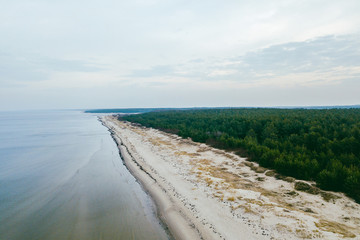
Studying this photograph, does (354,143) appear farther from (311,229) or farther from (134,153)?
(134,153)

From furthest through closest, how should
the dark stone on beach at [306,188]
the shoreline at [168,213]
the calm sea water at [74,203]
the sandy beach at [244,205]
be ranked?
the dark stone on beach at [306,188]
the calm sea water at [74,203]
the shoreline at [168,213]
the sandy beach at [244,205]

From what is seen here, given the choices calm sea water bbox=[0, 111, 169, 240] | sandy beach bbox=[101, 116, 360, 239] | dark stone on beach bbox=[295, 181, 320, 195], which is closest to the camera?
sandy beach bbox=[101, 116, 360, 239]

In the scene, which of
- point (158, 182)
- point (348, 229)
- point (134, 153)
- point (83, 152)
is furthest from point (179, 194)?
point (83, 152)

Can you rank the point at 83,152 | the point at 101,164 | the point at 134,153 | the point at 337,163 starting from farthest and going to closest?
1. the point at 83,152
2. the point at 134,153
3. the point at 101,164
4. the point at 337,163

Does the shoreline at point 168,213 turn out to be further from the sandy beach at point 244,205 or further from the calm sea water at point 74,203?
the calm sea water at point 74,203

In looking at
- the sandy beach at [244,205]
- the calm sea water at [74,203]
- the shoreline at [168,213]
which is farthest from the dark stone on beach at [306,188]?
the calm sea water at [74,203]

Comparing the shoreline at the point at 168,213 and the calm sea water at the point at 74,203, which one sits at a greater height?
the shoreline at the point at 168,213

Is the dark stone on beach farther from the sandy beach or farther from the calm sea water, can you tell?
the calm sea water

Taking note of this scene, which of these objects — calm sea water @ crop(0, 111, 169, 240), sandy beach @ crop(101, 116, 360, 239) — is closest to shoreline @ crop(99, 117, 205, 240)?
sandy beach @ crop(101, 116, 360, 239)

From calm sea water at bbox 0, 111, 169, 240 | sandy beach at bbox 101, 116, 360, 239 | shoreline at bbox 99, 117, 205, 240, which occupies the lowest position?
calm sea water at bbox 0, 111, 169, 240
